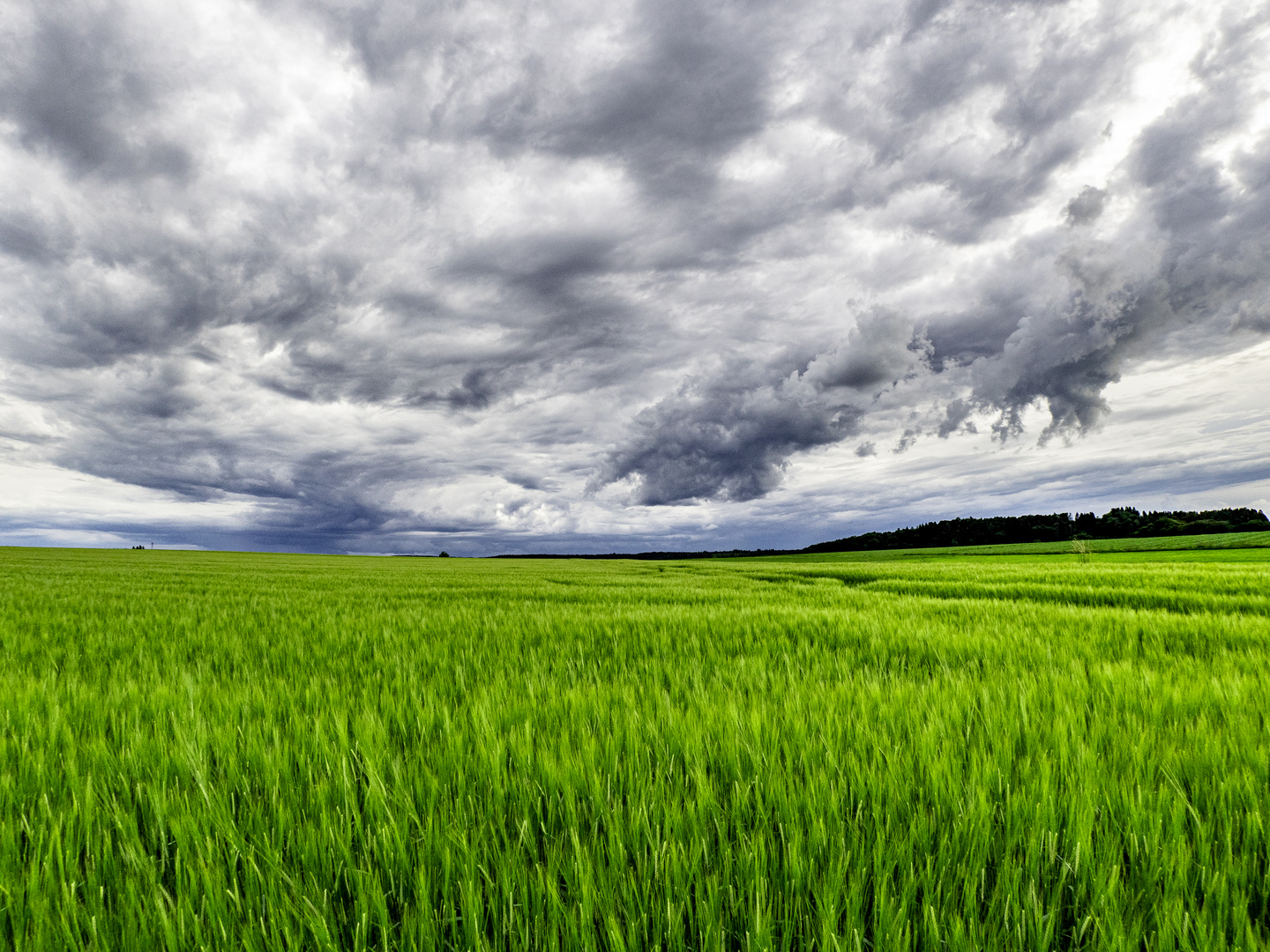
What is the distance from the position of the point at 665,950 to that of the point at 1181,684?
373 centimetres

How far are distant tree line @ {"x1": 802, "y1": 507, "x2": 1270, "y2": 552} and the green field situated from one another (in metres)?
121

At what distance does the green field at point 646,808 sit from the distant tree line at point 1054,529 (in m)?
→ 121

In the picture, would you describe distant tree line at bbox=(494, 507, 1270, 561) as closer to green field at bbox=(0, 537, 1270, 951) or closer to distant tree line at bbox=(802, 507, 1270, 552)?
distant tree line at bbox=(802, 507, 1270, 552)

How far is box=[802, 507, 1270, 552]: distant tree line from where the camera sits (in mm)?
96000

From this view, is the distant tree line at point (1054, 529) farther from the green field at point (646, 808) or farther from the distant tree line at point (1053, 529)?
the green field at point (646, 808)

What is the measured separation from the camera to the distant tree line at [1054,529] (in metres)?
96.0

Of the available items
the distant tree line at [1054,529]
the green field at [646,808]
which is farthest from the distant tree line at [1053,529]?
the green field at [646,808]

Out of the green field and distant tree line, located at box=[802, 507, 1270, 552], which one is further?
distant tree line, located at box=[802, 507, 1270, 552]

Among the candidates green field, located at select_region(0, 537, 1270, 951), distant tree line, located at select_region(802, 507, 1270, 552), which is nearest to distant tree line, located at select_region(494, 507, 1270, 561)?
distant tree line, located at select_region(802, 507, 1270, 552)

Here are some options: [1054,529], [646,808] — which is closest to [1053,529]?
[1054,529]

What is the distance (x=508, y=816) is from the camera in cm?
180

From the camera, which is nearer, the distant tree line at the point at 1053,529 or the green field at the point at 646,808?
the green field at the point at 646,808

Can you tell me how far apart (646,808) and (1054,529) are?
5407 inches

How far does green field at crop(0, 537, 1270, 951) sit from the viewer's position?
128cm
